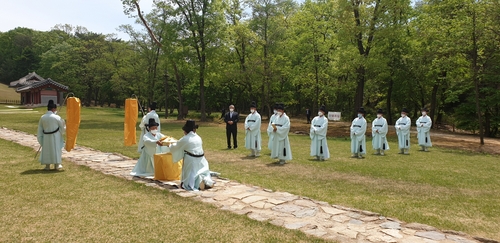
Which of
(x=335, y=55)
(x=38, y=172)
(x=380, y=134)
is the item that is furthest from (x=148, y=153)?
(x=335, y=55)

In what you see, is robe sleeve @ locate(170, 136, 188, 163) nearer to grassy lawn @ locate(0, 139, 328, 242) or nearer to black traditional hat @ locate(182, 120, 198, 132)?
black traditional hat @ locate(182, 120, 198, 132)

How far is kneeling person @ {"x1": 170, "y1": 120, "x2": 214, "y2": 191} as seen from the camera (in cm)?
807

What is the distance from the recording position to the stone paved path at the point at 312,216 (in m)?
5.32

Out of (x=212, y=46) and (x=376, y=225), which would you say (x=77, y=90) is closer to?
(x=212, y=46)

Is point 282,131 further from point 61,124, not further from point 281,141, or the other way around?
point 61,124

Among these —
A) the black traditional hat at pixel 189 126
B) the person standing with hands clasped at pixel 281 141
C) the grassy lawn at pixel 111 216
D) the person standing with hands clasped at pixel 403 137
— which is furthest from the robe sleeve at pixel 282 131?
the person standing with hands clasped at pixel 403 137

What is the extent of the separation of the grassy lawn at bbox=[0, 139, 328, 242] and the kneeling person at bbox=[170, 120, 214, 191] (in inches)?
26.1

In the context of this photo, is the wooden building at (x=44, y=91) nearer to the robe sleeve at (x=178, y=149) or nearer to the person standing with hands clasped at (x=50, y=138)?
the person standing with hands clasped at (x=50, y=138)

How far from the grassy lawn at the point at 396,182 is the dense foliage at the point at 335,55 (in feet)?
29.9

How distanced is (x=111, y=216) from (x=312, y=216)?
3462 mm

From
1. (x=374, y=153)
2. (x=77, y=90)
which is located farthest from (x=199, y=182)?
(x=77, y=90)

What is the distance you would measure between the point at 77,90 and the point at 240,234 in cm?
5918

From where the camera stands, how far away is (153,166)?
9.45 m

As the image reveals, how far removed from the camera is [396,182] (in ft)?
31.2
